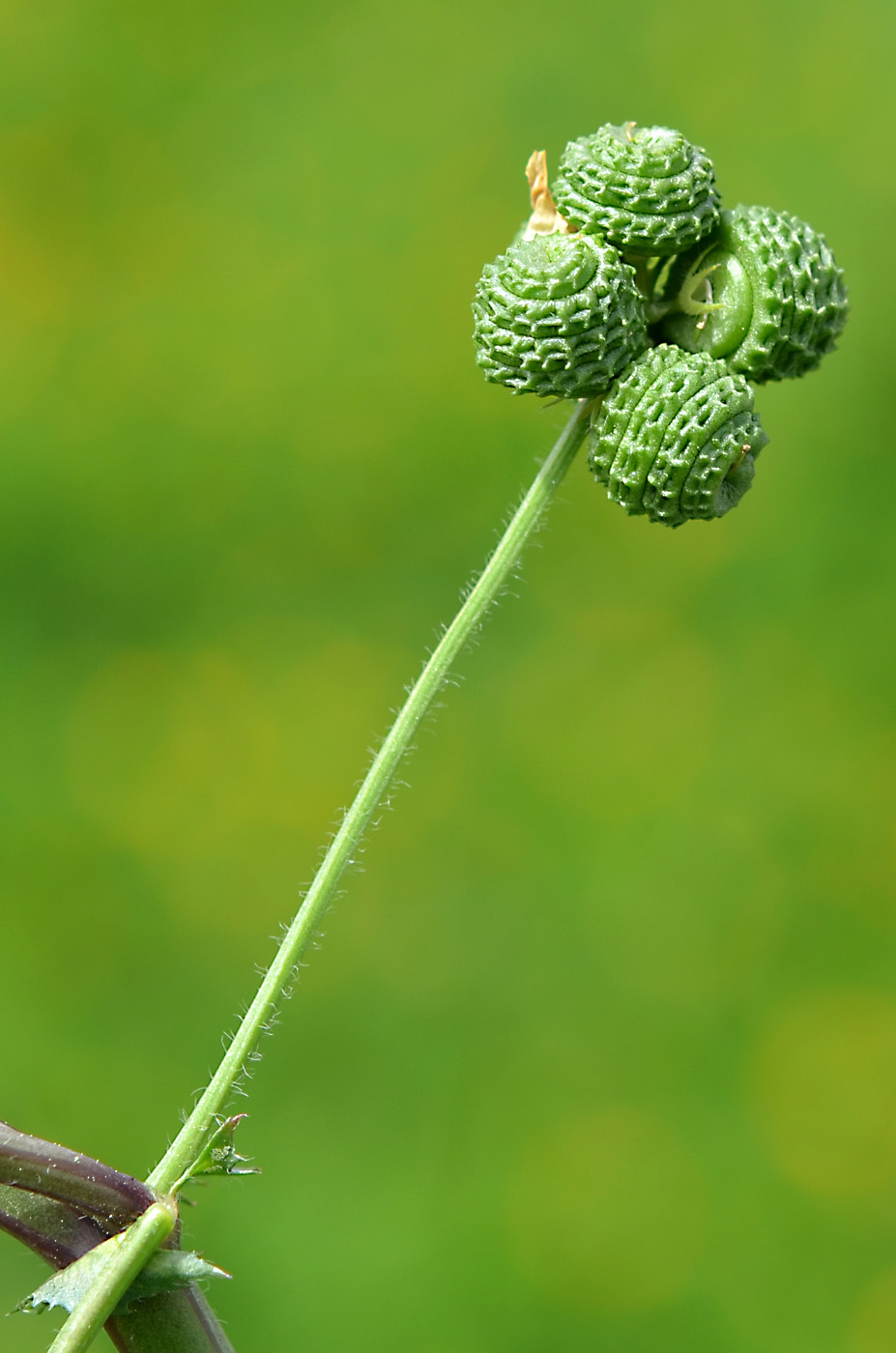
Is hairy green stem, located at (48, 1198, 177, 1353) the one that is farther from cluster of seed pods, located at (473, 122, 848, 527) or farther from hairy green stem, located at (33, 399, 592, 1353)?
cluster of seed pods, located at (473, 122, 848, 527)

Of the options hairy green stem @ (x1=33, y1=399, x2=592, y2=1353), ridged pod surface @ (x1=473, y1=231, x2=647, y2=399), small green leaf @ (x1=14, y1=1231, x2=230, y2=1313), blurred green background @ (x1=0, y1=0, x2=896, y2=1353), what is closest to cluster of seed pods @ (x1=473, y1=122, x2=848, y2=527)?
ridged pod surface @ (x1=473, y1=231, x2=647, y2=399)

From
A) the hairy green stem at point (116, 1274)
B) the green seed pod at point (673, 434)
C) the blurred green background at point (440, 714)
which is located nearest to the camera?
the hairy green stem at point (116, 1274)

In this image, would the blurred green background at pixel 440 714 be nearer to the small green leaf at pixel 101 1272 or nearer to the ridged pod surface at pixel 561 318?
the small green leaf at pixel 101 1272

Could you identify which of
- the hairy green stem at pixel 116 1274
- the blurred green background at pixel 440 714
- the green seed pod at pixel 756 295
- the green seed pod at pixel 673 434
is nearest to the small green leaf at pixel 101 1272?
the hairy green stem at pixel 116 1274

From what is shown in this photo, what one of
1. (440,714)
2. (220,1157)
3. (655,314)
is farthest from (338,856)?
(440,714)

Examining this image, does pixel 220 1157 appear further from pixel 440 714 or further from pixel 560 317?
pixel 440 714

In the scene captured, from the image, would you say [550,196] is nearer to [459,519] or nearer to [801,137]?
[459,519]
